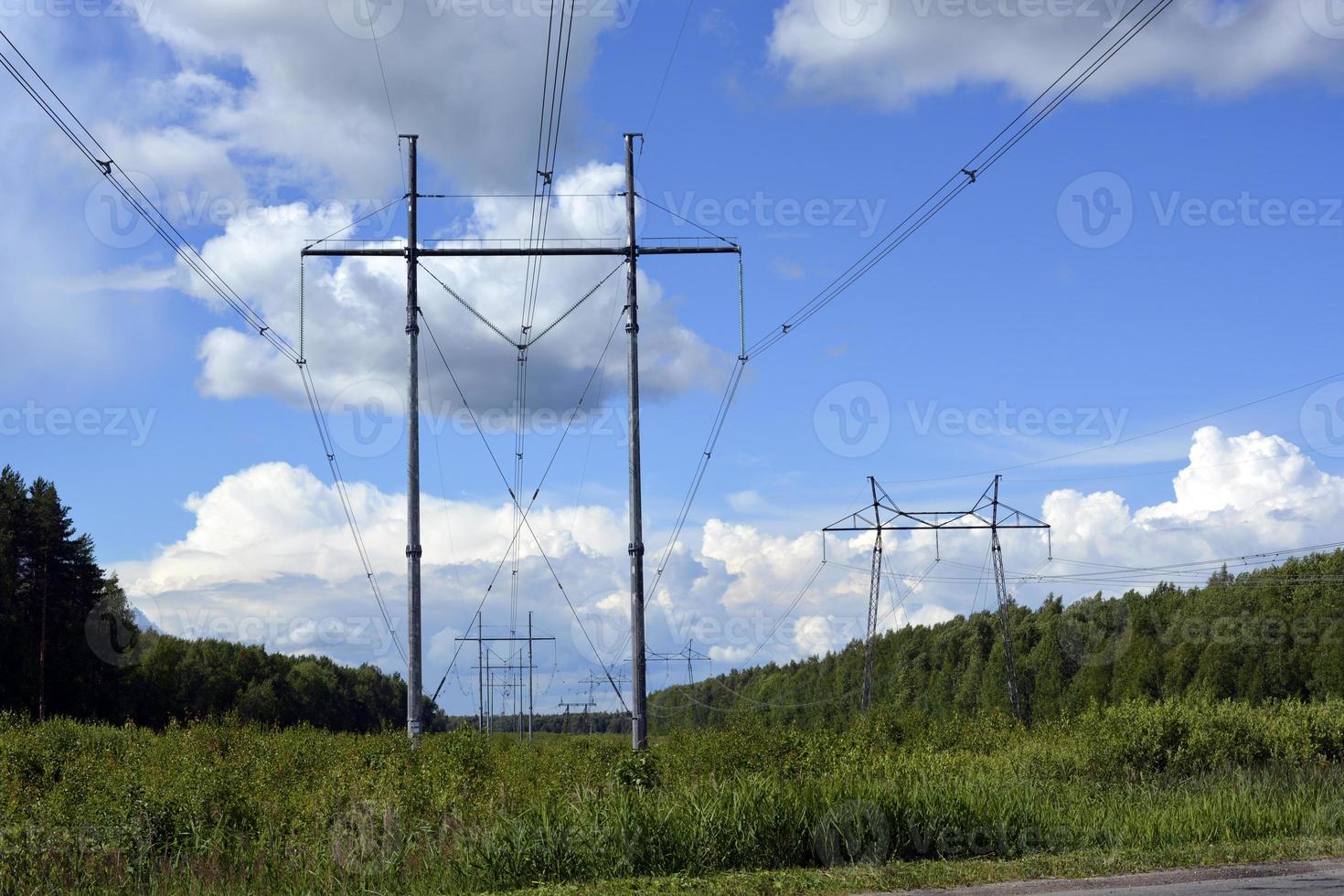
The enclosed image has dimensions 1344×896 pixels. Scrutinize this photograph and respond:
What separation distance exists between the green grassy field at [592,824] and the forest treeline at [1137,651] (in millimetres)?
43822

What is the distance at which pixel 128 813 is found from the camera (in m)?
15.9

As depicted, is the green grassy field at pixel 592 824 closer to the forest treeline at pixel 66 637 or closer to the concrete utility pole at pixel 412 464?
the concrete utility pole at pixel 412 464

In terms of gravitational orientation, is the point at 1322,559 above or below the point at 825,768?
above

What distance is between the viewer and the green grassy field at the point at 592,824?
42.9 ft

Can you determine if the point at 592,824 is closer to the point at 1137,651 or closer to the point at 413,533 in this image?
the point at 413,533

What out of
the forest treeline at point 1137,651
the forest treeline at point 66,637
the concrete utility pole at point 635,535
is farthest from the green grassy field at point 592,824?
the forest treeline at point 1137,651

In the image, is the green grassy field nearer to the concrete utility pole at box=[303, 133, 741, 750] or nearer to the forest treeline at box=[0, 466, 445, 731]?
the concrete utility pole at box=[303, 133, 741, 750]

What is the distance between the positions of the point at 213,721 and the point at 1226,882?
26441mm

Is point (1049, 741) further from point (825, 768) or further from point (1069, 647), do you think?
point (1069, 647)

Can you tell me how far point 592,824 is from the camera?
13.7m

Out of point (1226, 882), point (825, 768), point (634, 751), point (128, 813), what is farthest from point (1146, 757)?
point (128, 813)

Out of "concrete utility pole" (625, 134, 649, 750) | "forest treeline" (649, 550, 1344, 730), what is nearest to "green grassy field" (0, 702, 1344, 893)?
"concrete utility pole" (625, 134, 649, 750)

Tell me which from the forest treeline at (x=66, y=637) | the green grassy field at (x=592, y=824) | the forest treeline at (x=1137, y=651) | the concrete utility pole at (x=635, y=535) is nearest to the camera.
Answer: the green grassy field at (x=592, y=824)

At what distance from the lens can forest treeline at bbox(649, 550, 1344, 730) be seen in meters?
89.1
